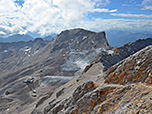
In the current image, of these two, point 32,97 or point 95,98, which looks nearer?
point 95,98

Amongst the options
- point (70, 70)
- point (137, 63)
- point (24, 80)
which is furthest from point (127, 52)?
point (24, 80)

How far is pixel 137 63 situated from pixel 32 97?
121105mm

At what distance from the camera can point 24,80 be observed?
16438cm

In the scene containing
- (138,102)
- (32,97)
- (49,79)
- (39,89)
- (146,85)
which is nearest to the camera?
(138,102)

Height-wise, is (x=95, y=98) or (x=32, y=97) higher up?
(x=95, y=98)

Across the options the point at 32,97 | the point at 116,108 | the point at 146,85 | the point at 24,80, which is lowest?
the point at 32,97

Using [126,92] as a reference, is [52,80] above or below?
below

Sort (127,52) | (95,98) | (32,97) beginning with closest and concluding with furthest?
(95,98), (127,52), (32,97)

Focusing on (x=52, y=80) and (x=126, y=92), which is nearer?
(x=126, y=92)

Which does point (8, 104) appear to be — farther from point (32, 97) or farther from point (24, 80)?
point (24, 80)

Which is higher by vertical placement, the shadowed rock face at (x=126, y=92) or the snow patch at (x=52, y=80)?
the shadowed rock face at (x=126, y=92)

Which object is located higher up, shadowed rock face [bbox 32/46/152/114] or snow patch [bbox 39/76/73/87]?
shadowed rock face [bbox 32/46/152/114]

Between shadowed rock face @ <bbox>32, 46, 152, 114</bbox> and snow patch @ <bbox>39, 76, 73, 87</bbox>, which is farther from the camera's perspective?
snow patch @ <bbox>39, 76, 73, 87</bbox>

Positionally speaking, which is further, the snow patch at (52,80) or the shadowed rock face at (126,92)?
the snow patch at (52,80)
